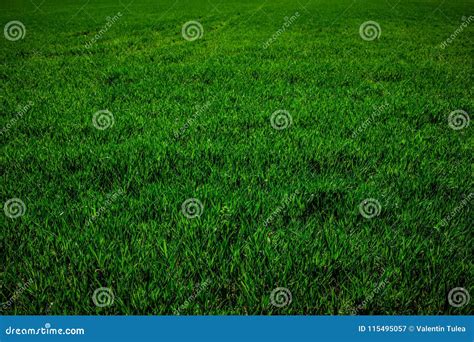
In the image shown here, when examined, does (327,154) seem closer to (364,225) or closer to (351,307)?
(364,225)

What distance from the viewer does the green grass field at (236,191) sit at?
69.6 inches

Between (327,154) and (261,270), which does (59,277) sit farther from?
(327,154)

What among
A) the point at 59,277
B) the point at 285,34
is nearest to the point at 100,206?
the point at 59,277

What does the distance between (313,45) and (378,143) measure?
228 inches

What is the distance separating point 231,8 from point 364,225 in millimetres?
15995

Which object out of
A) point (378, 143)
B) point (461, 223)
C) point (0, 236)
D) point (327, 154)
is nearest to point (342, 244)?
point (461, 223)

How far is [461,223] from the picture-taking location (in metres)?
2.17

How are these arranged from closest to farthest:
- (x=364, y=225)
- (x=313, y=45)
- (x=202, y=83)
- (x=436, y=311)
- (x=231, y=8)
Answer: (x=436, y=311) → (x=364, y=225) → (x=202, y=83) → (x=313, y=45) → (x=231, y=8)

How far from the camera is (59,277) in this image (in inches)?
70.2

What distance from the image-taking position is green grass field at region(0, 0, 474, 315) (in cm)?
177

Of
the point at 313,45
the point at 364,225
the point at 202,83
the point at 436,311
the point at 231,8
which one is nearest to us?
the point at 436,311

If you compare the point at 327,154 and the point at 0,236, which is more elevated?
the point at 0,236

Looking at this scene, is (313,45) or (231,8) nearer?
(313,45)

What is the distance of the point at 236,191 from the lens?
7.88 ft
